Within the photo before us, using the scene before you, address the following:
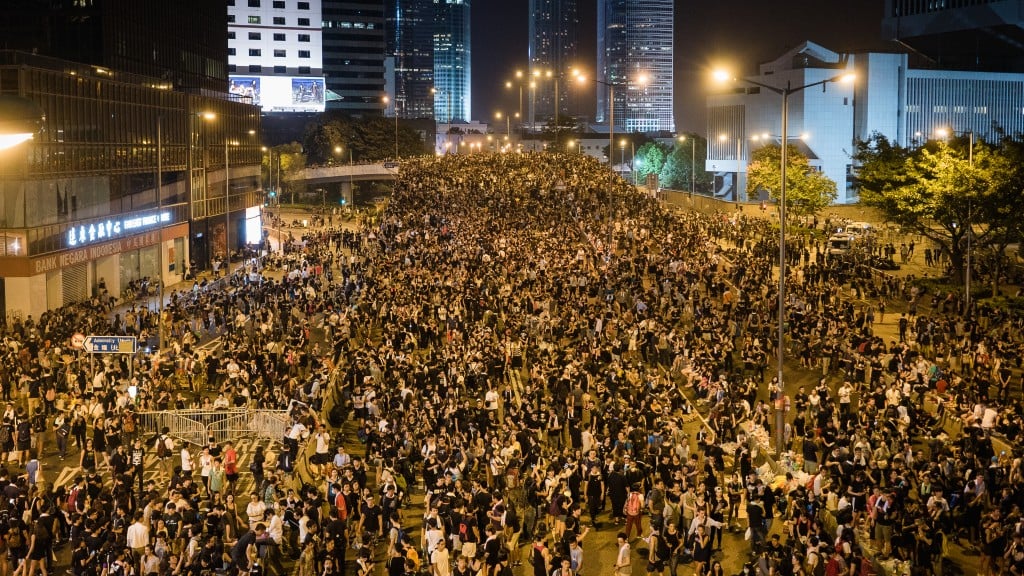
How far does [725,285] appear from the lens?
3791cm

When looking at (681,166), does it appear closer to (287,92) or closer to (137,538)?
(287,92)

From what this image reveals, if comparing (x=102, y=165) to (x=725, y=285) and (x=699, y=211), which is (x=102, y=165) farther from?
(x=699, y=211)

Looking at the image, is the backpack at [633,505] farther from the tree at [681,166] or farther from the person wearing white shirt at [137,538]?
the tree at [681,166]

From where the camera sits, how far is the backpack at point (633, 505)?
57.1ft

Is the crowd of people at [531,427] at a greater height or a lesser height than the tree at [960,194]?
lesser

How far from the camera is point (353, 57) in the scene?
150000 millimetres

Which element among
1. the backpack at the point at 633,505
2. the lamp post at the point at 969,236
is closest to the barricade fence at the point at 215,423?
the backpack at the point at 633,505

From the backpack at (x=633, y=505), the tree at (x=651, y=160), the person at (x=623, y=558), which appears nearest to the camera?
the person at (x=623, y=558)

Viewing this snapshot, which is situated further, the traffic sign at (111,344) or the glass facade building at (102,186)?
the glass facade building at (102,186)

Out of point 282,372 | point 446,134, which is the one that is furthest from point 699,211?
point 446,134

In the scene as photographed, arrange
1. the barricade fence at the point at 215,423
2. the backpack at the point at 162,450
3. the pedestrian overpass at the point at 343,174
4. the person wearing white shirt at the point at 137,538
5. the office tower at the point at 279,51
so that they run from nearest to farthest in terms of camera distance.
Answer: the person wearing white shirt at the point at 137,538
the backpack at the point at 162,450
the barricade fence at the point at 215,423
the pedestrian overpass at the point at 343,174
the office tower at the point at 279,51

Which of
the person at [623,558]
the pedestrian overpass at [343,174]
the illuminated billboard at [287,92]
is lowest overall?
the person at [623,558]

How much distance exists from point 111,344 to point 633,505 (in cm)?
1234

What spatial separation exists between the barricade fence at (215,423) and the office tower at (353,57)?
416 feet
